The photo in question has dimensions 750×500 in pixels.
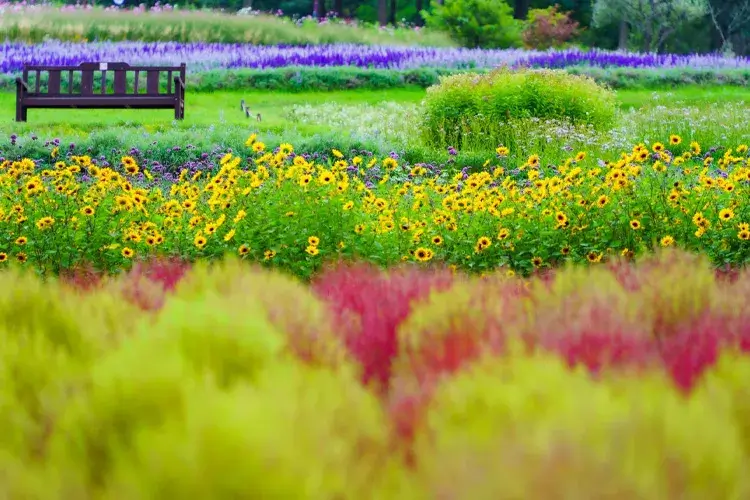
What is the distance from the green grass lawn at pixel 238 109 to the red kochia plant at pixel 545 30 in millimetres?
15377

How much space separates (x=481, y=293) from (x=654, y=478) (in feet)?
4.03

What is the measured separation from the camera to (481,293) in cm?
237

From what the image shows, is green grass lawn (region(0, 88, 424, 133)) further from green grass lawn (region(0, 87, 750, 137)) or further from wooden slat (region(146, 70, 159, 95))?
wooden slat (region(146, 70, 159, 95))

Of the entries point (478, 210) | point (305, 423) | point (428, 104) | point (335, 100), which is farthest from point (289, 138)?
point (305, 423)

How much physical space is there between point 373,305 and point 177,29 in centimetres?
2949

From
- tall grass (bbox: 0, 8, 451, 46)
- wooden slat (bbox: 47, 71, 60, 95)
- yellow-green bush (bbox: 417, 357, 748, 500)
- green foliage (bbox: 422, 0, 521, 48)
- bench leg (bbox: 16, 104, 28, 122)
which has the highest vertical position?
green foliage (bbox: 422, 0, 521, 48)

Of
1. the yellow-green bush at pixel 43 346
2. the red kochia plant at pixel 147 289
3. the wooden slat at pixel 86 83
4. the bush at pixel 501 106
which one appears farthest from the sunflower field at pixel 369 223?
the wooden slat at pixel 86 83

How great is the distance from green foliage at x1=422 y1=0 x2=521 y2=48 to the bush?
65.5ft

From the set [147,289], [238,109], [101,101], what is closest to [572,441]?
[147,289]

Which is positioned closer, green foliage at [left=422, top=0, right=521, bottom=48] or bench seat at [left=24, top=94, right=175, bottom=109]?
bench seat at [left=24, top=94, right=175, bottom=109]

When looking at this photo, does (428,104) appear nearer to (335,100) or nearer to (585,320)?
(335,100)

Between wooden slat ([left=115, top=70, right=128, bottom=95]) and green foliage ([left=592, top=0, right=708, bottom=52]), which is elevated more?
green foliage ([left=592, top=0, right=708, bottom=52])

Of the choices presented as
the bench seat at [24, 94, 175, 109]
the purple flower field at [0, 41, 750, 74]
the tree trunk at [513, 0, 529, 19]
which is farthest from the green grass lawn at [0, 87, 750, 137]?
the tree trunk at [513, 0, 529, 19]

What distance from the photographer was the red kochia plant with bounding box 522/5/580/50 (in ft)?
126
